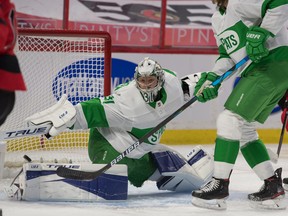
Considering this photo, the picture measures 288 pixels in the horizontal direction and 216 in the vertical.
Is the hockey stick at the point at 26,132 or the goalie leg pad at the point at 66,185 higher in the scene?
the hockey stick at the point at 26,132

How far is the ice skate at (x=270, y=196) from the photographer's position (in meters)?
4.23

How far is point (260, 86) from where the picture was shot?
4.08m

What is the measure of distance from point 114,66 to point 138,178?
1.88 metres

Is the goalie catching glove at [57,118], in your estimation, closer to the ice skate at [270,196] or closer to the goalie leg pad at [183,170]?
the goalie leg pad at [183,170]

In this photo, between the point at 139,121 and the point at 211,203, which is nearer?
the point at 211,203

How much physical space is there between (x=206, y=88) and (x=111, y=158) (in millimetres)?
653

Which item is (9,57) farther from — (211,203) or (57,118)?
(211,203)

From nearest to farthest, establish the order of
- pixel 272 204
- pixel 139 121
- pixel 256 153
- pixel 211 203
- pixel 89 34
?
1. pixel 211 203
2. pixel 272 204
3. pixel 256 153
4. pixel 139 121
5. pixel 89 34

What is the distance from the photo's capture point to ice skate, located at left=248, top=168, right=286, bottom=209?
423cm

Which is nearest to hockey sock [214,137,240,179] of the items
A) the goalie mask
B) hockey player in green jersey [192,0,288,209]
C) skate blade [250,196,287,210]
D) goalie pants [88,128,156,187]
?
hockey player in green jersey [192,0,288,209]

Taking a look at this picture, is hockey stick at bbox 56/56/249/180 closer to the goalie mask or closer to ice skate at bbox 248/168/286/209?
the goalie mask

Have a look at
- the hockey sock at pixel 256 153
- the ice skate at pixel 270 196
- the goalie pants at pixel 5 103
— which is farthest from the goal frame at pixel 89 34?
the goalie pants at pixel 5 103

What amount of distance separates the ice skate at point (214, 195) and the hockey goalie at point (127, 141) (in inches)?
16.2

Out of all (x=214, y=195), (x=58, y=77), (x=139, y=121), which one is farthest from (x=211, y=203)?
(x=58, y=77)
